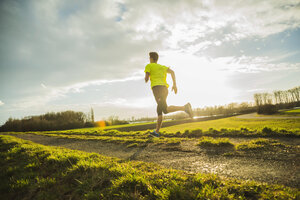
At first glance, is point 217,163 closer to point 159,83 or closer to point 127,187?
point 127,187

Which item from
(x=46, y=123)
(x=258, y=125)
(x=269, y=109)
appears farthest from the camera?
(x=46, y=123)

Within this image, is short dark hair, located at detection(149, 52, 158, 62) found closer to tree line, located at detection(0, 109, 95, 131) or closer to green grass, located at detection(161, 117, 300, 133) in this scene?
green grass, located at detection(161, 117, 300, 133)

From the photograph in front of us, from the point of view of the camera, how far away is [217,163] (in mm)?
2504

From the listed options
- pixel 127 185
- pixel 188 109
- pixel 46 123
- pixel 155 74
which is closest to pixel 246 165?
pixel 127 185

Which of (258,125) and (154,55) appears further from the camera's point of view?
(258,125)

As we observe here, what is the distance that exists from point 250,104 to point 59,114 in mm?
68637

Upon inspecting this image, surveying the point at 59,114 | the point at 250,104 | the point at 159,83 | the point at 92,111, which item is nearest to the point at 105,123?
the point at 92,111

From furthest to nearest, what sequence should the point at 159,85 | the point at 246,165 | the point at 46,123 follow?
the point at 46,123 < the point at 159,85 < the point at 246,165

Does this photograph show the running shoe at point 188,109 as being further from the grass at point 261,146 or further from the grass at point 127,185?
the grass at point 127,185

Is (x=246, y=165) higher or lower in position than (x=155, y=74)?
lower

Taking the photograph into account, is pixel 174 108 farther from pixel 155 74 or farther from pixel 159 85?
pixel 155 74

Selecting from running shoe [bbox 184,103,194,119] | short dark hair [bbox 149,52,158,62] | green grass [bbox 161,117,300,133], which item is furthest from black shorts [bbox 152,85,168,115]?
green grass [bbox 161,117,300,133]

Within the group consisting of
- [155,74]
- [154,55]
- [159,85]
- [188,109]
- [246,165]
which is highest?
[154,55]

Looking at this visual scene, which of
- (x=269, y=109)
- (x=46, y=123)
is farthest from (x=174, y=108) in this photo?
(x=46, y=123)
